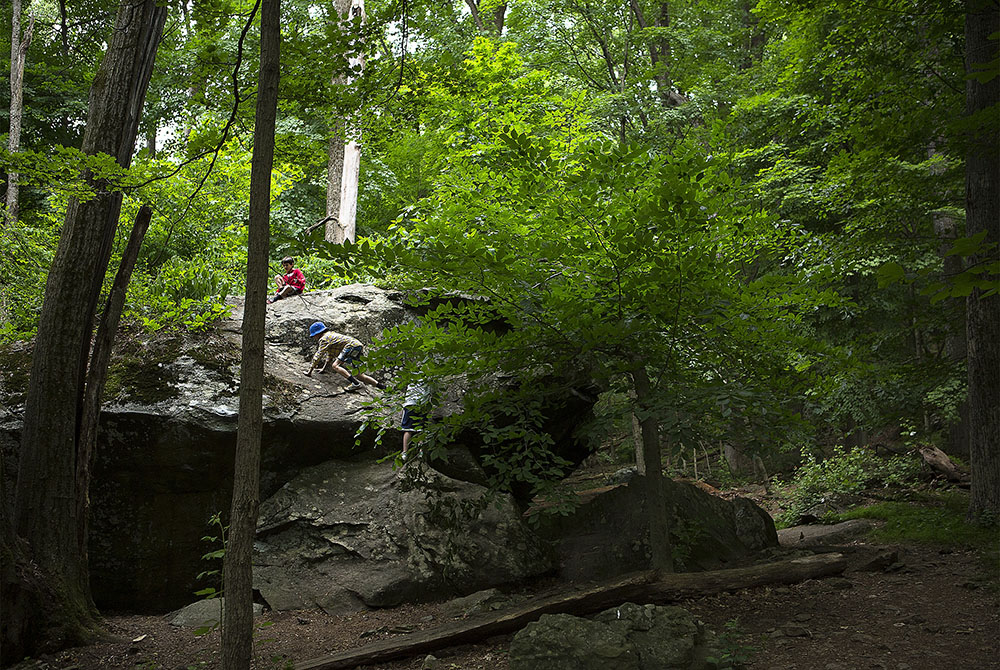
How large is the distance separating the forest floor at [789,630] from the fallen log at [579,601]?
0.08 m

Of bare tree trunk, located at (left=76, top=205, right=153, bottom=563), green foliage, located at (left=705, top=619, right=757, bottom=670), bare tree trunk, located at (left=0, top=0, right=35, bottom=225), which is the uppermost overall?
bare tree trunk, located at (left=0, top=0, right=35, bottom=225)

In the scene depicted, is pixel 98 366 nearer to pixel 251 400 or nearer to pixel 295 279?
pixel 251 400

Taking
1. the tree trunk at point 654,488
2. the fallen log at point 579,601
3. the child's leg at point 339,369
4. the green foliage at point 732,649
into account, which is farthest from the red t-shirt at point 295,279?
the green foliage at point 732,649

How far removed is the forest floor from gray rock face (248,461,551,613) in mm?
272

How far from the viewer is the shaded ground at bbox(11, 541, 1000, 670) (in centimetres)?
427

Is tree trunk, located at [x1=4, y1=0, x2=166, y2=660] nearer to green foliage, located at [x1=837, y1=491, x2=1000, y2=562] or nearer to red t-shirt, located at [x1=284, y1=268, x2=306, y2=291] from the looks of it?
red t-shirt, located at [x1=284, y1=268, x2=306, y2=291]

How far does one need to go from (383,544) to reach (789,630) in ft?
13.0

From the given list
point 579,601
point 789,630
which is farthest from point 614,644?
point 789,630

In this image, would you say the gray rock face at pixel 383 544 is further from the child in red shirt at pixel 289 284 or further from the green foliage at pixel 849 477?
the green foliage at pixel 849 477

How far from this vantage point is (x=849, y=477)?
11.3 meters

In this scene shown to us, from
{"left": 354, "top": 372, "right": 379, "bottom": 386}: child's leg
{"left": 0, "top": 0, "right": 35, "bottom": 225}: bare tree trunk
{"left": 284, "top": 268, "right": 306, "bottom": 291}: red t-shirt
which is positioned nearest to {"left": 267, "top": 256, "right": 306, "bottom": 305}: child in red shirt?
{"left": 284, "top": 268, "right": 306, "bottom": 291}: red t-shirt

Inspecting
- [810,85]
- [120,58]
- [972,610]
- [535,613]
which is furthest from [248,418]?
[810,85]

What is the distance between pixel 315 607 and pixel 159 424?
2.44 metres

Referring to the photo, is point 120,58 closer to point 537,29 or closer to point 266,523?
point 266,523
